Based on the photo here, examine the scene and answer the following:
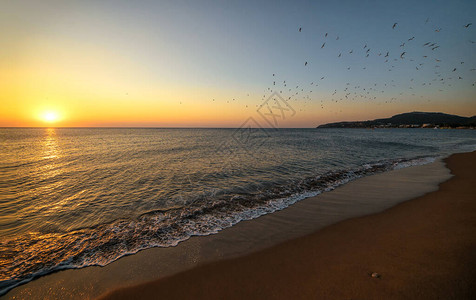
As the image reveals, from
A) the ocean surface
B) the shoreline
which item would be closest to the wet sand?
the shoreline

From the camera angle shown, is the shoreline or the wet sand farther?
the shoreline

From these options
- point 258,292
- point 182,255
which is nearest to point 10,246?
point 182,255

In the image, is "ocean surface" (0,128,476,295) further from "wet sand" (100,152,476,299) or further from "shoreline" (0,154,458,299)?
"wet sand" (100,152,476,299)

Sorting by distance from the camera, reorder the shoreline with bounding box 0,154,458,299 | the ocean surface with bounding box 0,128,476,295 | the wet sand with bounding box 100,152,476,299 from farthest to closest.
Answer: the ocean surface with bounding box 0,128,476,295
the shoreline with bounding box 0,154,458,299
the wet sand with bounding box 100,152,476,299

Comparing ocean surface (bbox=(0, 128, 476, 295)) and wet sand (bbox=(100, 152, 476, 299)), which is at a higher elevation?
wet sand (bbox=(100, 152, 476, 299))

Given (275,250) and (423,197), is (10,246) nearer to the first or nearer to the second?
(275,250)

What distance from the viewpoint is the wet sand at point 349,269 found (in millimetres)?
3738

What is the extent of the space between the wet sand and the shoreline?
1.15 ft

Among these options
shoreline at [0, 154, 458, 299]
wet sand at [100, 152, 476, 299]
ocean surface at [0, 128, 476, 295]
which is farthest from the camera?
ocean surface at [0, 128, 476, 295]

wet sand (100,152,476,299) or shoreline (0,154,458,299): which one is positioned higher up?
wet sand (100,152,476,299)

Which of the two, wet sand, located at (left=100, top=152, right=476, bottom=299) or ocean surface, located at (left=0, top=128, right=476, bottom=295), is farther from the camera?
ocean surface, located at (left=0, top=128, right=476, bottom=295)

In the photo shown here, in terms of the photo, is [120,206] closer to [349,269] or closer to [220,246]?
[220,246]

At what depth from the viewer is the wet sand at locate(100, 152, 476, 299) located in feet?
12.3

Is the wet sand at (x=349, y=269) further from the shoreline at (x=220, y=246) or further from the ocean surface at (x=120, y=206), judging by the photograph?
the ocean surface at (x=120, y=206)
